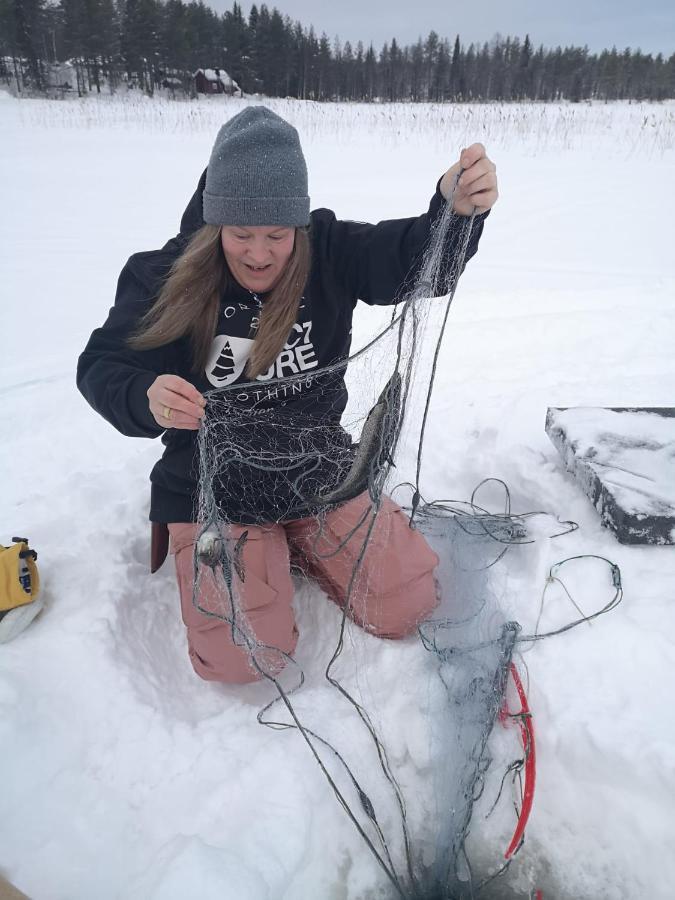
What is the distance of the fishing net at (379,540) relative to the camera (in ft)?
4.93

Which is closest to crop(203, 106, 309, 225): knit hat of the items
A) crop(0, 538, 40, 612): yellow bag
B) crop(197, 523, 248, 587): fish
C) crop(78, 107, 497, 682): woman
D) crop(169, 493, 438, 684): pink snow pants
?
crop(78, 107, 497, 682): woman

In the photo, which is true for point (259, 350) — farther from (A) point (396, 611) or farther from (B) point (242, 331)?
(A) point (396, 611)

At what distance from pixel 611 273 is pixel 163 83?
37.8 m

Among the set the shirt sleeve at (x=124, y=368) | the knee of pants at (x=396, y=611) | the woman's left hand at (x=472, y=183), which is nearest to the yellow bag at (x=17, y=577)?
the shirt sleeve at (x=124, y=368)

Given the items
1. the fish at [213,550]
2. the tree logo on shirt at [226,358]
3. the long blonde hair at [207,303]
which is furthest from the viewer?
the tree logo on shirt at [226,358]

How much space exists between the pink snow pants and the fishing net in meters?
0.02

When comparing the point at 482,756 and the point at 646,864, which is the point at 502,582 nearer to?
the point at 482,756

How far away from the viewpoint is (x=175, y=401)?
150 cm

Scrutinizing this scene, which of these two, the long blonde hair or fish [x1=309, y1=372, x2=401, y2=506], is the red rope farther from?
the long blonde hair

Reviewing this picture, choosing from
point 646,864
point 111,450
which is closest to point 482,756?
point 646,864

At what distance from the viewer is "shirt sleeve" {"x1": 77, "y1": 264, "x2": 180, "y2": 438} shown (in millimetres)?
1685

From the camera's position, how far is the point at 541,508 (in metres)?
2.48

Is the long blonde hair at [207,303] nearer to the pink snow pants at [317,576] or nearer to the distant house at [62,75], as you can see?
the pink snow pants at [317,576]

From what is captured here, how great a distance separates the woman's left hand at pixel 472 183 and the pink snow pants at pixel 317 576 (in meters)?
1.09
